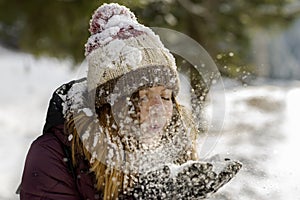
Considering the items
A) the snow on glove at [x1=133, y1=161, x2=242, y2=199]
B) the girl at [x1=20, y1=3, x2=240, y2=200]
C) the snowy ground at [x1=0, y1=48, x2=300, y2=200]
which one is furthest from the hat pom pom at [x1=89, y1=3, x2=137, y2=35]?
the snowy ground at [x1=0, y1=48, x2=300, y2=200]

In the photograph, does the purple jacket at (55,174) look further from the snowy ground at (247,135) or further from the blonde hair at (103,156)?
the snowy ground at (247,135)

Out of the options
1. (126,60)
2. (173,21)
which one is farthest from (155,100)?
(173,21)

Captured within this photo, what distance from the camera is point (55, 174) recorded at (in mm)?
1850

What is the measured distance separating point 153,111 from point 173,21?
3.44 m

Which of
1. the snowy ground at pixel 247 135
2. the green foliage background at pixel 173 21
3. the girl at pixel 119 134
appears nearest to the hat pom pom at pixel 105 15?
the girl at pixel 119 134

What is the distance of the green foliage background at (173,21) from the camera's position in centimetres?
479

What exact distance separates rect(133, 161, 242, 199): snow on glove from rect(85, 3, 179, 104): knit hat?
24 centimetres

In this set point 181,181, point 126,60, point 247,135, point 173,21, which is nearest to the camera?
point 126,60

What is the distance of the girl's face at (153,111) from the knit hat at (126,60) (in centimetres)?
2

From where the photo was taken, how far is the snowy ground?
258 centimetres

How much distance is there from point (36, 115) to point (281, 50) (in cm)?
379

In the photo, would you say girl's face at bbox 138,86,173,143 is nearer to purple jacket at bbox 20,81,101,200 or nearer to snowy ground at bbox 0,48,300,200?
purple jacket at bbox 20,81,101,200

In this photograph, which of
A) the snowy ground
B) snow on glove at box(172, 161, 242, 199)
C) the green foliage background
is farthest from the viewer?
the green foliage background

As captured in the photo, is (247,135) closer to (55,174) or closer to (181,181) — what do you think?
(181,181)
